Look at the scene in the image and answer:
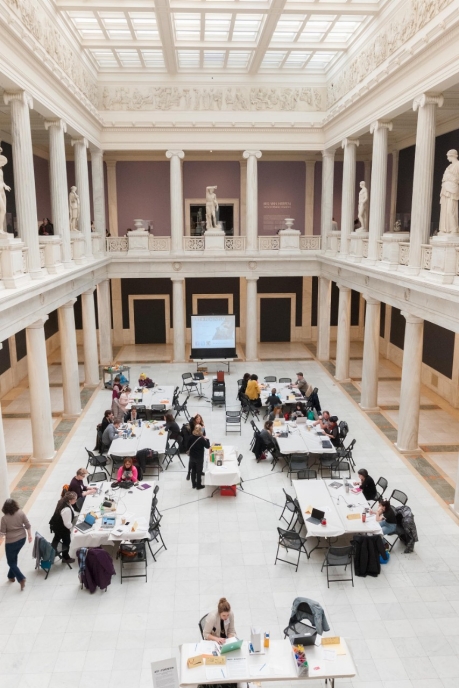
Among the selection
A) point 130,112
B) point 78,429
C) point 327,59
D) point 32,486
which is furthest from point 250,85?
point 32,486

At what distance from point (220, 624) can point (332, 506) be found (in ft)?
12.7

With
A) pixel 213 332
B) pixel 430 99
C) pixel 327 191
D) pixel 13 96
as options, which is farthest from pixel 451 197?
pixel 213 332

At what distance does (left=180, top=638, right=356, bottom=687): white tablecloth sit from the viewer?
693 cm

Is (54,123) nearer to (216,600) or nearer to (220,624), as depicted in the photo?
(216,600)

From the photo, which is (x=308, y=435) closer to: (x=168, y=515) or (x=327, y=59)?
(x=168, y=515)

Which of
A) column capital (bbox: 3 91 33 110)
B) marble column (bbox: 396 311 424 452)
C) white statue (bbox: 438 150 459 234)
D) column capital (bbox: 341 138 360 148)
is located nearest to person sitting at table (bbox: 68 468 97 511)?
column capital (bbox: 3 91 33 110)

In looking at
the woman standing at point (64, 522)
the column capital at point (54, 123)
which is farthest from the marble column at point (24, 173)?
the woman standing at point (64, 522)

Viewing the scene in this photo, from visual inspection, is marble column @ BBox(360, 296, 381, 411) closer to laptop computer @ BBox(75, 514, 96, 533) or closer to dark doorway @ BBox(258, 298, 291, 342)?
laptop computer @ BBox(75, 514, 96, 533)

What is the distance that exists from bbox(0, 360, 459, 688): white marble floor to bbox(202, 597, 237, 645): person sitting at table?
3.27 feet

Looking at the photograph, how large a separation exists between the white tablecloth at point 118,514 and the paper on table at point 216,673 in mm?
3344

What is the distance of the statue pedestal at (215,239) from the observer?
2353 cm

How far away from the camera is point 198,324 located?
24078 mm

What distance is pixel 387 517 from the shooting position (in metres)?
10.6

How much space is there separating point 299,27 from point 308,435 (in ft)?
39.9
